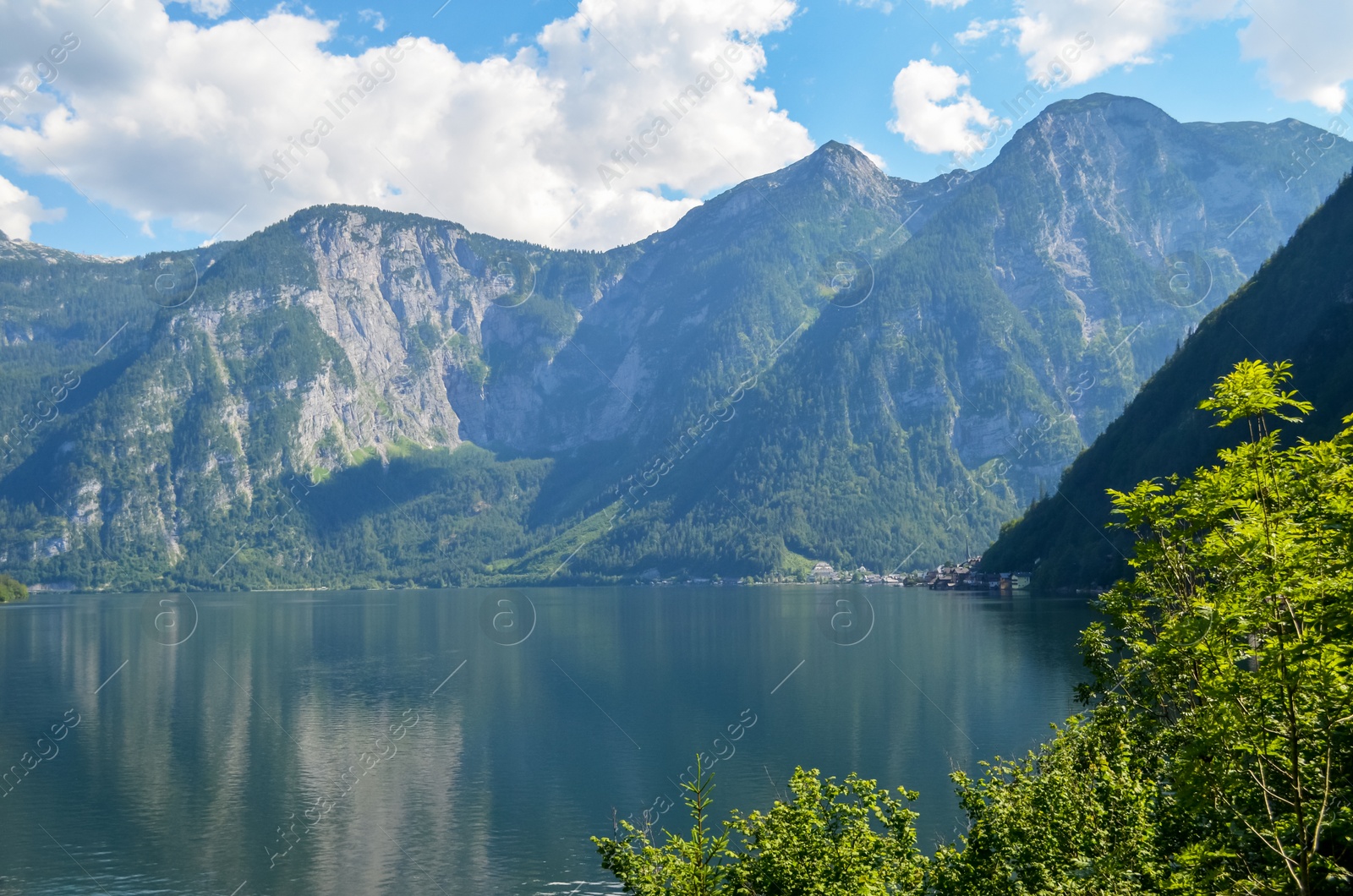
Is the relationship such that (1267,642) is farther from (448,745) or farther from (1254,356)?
(1254,356)

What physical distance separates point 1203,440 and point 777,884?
163152mm

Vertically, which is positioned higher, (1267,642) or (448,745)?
(1267,642)

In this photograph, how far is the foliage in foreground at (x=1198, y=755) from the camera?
13906 millimetres

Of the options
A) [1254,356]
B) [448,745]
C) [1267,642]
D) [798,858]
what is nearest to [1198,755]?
[1267,642]

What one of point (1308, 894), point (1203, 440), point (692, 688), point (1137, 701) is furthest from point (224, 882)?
point (1203, 440)

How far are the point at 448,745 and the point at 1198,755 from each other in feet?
242

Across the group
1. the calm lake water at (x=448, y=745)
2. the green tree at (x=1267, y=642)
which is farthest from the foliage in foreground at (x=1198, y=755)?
the calm lake water at (x=448, y=745)

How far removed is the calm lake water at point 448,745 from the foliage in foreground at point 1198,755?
1006 inches

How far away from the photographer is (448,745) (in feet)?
268

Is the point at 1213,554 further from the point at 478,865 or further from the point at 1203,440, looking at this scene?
the point at 1203,440

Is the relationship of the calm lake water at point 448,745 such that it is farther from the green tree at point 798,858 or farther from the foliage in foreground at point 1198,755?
the green tree at point 798,858

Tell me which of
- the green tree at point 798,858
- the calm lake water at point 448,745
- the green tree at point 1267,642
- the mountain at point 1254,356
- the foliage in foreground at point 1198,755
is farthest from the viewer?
the mountain at point 1254,356

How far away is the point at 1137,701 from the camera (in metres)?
28.8

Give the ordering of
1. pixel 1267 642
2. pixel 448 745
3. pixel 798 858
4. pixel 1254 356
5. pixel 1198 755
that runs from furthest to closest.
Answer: pixel 1254 356, pixel 448 745, pixel 798 858, pixel 1198 755, pixel 1267 642
